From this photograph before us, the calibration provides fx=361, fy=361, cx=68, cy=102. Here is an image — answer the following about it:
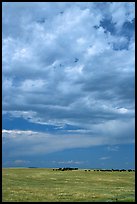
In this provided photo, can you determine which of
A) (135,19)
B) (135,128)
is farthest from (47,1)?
(135,128)

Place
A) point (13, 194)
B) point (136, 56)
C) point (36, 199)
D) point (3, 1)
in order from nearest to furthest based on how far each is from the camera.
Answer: point (136, 56), point (3, 1), point (36, 199), point (13, 194)

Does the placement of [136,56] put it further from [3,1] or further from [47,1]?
[3,1]

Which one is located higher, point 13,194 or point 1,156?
point 1,156

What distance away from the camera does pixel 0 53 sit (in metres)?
27.9

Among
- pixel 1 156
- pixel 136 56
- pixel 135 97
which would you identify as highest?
pixel 136 56

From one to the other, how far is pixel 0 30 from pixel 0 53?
1.76 meters

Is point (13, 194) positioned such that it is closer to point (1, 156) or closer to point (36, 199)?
point (36, 199)

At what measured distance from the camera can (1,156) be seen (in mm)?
27344

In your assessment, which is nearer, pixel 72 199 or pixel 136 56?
pixel 136 56

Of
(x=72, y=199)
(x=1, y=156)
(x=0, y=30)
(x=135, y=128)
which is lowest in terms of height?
(x=72, y=199)

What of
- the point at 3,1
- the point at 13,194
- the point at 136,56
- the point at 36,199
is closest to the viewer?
the point at 136,56

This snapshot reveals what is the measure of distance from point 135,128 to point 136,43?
20.8 feet

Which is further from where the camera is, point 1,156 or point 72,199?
point 72,199

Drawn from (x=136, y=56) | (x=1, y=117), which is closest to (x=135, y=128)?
(x=136, y=56)
